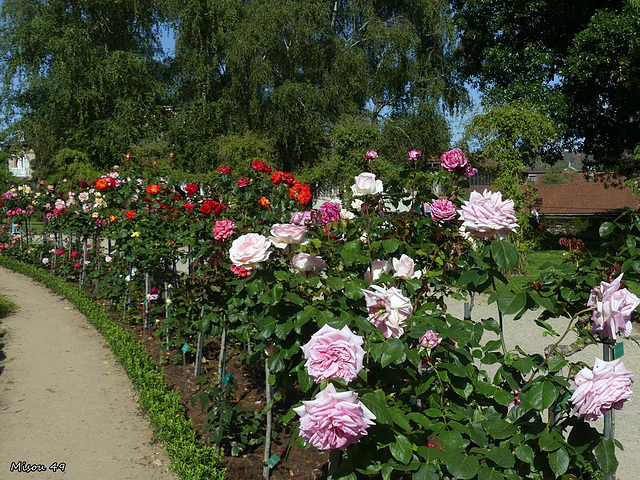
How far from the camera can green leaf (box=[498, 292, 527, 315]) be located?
1.61 meters

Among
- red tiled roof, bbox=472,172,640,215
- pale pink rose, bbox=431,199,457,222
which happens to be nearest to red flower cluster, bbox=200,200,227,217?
pale pink rose, bbox=431,199,457,222

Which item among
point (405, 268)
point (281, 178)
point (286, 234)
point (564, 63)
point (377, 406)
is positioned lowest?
point (377, 406)

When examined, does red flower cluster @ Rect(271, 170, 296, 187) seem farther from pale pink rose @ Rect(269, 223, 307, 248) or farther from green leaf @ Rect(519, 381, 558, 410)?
green leaf @ Rect(519, 381, 558, 410)

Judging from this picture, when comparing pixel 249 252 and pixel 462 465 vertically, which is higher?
pixel 249 252

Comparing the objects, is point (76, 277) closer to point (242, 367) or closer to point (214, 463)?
point (242, 367)

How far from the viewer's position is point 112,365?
4707 millimetres

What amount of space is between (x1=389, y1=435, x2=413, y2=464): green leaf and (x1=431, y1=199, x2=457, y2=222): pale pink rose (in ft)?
3.51

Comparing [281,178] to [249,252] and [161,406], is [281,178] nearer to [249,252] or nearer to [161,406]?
[161,406]


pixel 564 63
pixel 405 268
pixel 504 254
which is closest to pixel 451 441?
pixel 504 254

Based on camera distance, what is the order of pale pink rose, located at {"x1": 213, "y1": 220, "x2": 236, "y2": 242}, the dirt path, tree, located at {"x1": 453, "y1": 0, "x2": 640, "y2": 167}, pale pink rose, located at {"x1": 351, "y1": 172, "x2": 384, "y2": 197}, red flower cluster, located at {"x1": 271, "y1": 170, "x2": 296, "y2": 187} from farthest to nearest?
tree, located at {"x1": 453, "y1": 0, "x2": 640, "y2": 167}, red flower cluster, located at {"x1": 271, "y1": 170, "x2": 296, "y2": 187}, the dirt path, pale pink rose, located at {"x1": 213, "y1": 220, "x2": 236, "y2": 242}, pale pink rose, located at {"x1": 351, "y1": 172, "x2": 384, "y2": 197}

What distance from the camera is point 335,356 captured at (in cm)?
133

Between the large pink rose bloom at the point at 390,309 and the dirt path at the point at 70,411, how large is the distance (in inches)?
72.5

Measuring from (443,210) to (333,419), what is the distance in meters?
1.28

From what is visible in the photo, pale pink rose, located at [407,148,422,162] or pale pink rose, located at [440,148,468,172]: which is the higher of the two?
pale pink rose, located at [407,148,422,162]
